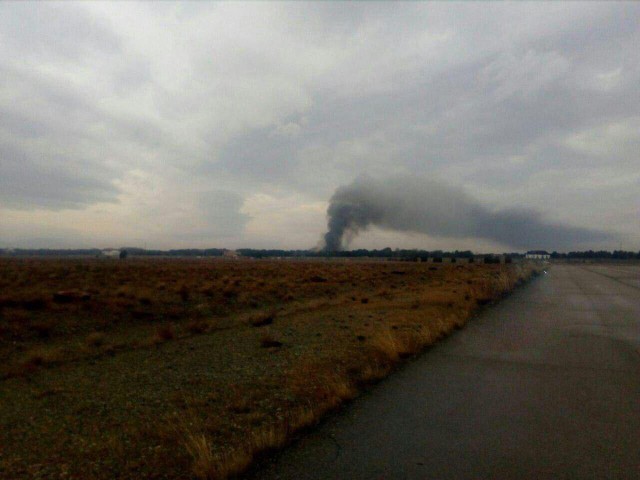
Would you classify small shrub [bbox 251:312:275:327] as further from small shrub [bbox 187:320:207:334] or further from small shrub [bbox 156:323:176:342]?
small shrub [bbox 156:323:176:342]

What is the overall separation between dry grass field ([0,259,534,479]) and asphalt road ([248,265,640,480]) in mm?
541

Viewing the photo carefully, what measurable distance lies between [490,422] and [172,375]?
5956mm

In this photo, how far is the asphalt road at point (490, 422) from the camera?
4.80 m

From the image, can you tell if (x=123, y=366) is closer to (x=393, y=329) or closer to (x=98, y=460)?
(x=98, y=460)

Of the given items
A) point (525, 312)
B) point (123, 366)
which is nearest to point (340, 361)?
point (123, 366)

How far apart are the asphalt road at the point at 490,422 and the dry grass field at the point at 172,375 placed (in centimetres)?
54

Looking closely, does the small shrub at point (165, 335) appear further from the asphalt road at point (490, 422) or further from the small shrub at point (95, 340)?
the asphalt road at point (490, 422)

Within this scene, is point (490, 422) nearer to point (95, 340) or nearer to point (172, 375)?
point (172, 375)

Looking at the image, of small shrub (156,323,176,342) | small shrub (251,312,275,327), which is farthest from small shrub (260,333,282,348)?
small shrub (251,312,275,327)

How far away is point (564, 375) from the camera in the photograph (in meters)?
8.66

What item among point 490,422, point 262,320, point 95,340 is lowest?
point 95,340

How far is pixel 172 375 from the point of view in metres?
9.52

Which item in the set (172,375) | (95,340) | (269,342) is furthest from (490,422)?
(95,340)

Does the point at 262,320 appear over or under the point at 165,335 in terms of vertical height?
over
